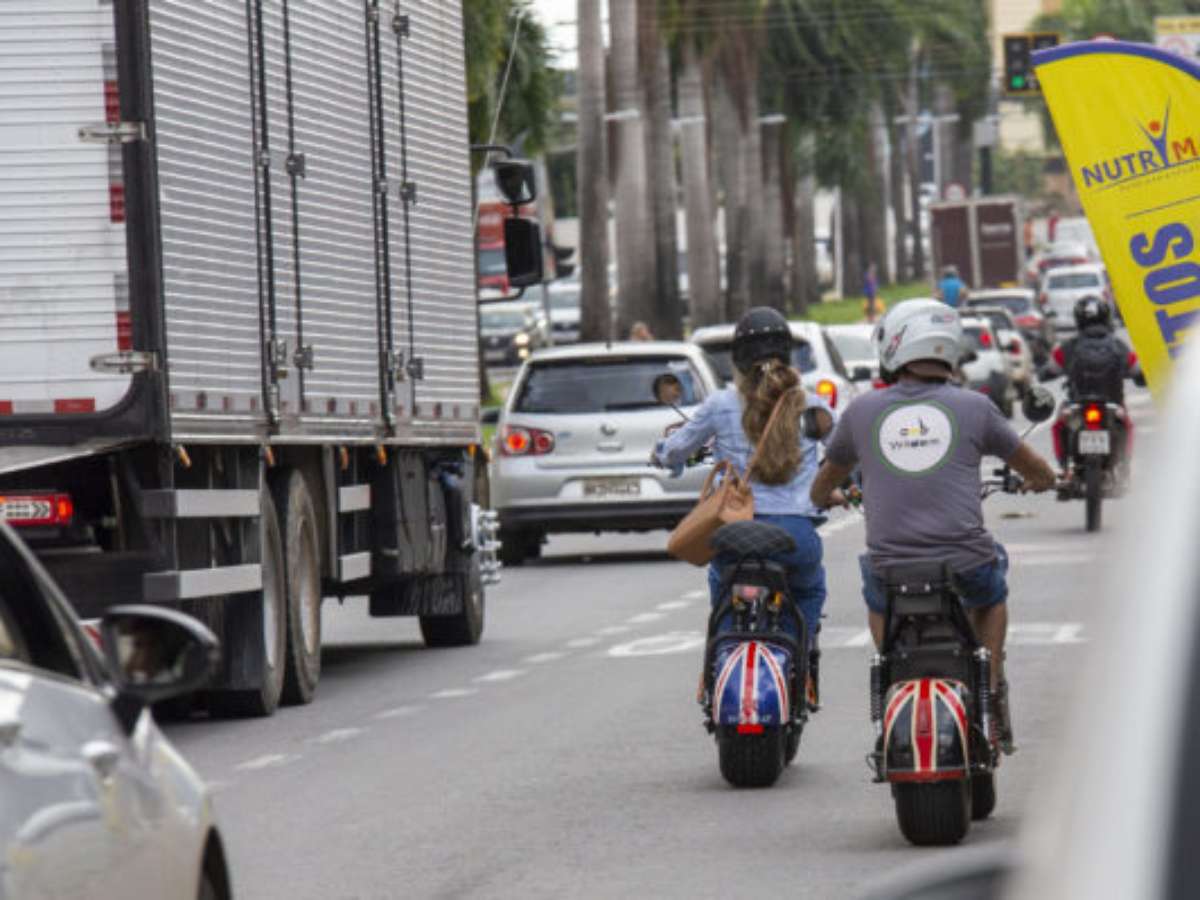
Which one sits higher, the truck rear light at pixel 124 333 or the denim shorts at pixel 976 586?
the truck rear light at pixel 124 333

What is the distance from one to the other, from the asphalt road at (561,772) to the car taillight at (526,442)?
4126 millimetres

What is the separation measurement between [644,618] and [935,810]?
35.8 feet

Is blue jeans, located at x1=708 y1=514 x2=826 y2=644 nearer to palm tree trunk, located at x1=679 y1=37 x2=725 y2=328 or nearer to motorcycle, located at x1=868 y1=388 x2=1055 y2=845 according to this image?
motorcycle, located at x1=868 y1=388 x2=1055 y2=845

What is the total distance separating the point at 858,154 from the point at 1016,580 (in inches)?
2353

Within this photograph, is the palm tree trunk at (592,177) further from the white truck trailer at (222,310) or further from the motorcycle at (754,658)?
the motorcycle at (754,658)

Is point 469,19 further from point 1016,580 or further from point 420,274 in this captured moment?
point 420,274


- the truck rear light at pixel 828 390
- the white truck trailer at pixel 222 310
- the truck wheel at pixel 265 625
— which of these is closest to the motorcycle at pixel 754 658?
the white truck trailer at pixel 222 310

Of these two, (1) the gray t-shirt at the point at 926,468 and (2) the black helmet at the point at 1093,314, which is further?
(2) the black helmet at the point at 1093,314

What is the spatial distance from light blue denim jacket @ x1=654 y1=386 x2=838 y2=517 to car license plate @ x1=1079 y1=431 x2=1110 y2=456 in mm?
14240

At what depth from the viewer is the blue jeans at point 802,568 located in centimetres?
1259

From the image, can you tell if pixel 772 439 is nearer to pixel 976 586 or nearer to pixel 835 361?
pixel 976 586

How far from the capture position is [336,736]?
49.8 ft

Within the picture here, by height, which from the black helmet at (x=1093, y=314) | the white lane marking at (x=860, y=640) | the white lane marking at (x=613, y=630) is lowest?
the white lane marking at (x=613, y=630)

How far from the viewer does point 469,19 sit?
44688 millimetres
